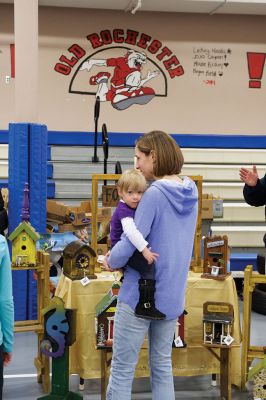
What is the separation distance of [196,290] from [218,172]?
17.7ft

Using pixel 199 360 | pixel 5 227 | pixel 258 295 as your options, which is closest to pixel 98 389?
pixel 199 360

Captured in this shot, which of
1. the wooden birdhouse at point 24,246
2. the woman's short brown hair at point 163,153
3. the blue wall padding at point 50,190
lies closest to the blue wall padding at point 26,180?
the wooden birdhouse at point 24,246

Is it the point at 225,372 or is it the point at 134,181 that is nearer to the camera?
the point at 134,181

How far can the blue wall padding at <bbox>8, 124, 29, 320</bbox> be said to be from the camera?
5.28 meters

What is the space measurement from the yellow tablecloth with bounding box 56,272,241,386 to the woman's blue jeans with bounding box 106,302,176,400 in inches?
36.3

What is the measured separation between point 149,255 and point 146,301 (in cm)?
20

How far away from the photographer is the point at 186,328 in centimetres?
385

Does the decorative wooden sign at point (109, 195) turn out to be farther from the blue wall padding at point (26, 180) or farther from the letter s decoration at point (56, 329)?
the blue wall padding at point (26, 180)

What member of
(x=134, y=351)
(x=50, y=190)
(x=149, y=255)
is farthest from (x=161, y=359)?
(x=50, y=190)

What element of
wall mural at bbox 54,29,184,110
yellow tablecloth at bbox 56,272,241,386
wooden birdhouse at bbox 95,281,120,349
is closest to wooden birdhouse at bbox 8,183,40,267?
yellow tablecloth at bbox 56,272,241,386

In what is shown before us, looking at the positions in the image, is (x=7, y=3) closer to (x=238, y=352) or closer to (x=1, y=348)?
(x=238, y=352)

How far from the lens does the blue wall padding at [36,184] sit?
5.31 m

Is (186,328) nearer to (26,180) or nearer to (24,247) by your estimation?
(24,247)

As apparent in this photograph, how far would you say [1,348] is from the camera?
2.51 m
